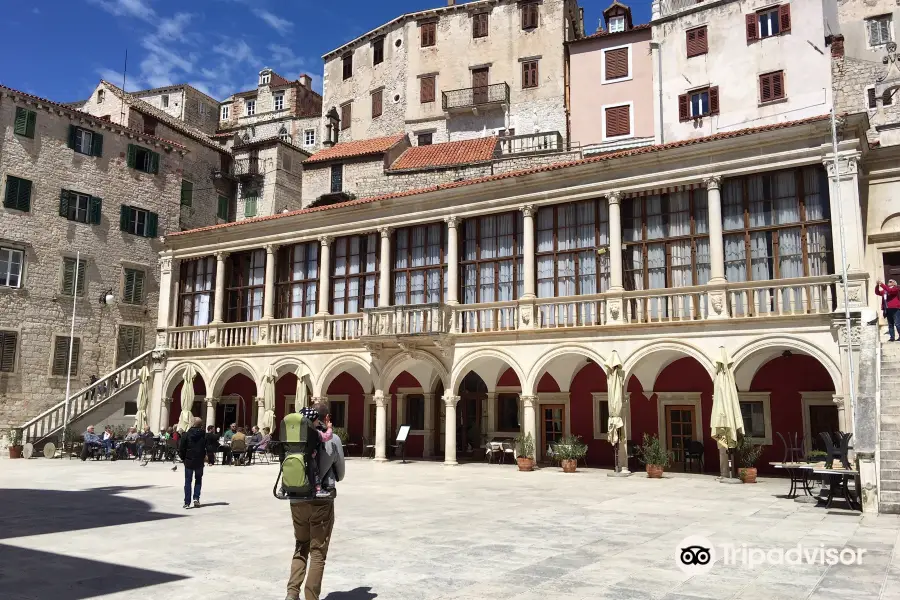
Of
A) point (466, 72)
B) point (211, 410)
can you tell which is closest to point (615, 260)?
point (211, 410)

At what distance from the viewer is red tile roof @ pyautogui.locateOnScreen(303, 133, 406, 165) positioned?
1591 inches

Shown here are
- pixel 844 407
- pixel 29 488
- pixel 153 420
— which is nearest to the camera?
pixel 29 488

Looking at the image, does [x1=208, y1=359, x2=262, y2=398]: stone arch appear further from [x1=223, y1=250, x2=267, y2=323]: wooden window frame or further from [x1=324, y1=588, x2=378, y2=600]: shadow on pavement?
[x1=324, y1=588, x2=378, y2=600]: shadow on pavement

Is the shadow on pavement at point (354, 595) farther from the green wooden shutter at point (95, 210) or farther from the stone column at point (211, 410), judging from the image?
the green wooden shutter at point (95, 210)

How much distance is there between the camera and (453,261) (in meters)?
24.9

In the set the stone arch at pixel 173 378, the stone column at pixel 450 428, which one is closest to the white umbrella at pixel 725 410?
the stone column at pixel 450 428

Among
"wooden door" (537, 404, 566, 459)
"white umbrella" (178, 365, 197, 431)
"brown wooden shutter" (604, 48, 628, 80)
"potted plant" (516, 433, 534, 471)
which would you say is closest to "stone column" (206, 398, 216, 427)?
"white umbrella" (178, 365, 197, 431)

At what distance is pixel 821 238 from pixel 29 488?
66.6 feet

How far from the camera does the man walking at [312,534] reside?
6.46 meters

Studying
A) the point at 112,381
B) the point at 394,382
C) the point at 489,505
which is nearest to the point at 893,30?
the point at 394,382

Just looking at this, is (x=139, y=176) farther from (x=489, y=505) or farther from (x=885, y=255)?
(x=885, y=255)

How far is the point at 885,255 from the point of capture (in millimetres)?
21062

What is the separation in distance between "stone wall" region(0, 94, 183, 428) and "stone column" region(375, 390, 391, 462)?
583 inches

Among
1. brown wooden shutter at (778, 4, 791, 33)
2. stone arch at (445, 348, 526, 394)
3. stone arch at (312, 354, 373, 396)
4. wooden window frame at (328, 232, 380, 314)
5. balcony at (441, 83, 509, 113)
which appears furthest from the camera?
balcony at (441, 83, 509, 113)
